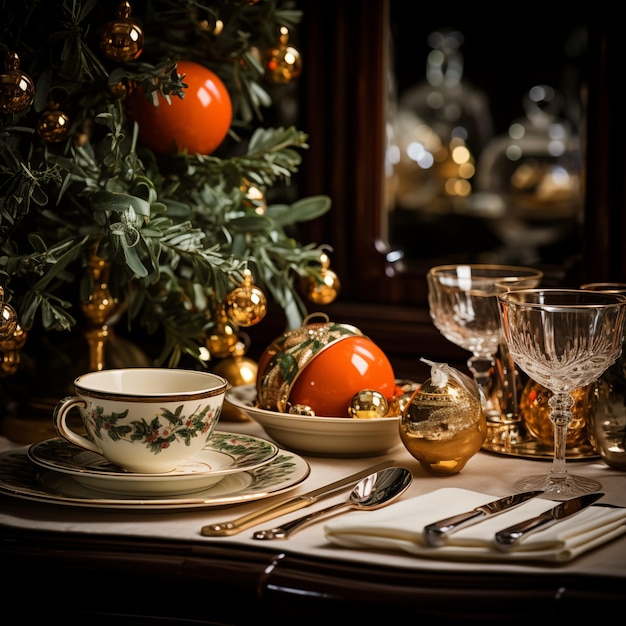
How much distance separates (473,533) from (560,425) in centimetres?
23

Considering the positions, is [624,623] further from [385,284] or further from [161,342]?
[161,342]

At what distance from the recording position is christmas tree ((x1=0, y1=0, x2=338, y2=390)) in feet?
3.27

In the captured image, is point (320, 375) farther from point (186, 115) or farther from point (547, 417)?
point (186, 115)

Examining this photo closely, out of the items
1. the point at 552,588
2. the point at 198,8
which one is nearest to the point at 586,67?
the point at 198,8

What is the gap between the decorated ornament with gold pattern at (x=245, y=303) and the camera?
1.10 m

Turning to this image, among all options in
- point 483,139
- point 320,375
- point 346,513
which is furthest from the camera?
point 483,139

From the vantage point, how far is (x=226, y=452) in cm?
93

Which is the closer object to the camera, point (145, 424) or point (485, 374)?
point (145, 424)

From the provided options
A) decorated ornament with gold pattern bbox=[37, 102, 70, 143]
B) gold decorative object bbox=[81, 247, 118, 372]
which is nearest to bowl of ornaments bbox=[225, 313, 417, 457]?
gold decorative object bbox=[81, 247, 118, 372]

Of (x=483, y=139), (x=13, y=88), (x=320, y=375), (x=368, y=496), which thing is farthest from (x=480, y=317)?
(x=483, y=139)

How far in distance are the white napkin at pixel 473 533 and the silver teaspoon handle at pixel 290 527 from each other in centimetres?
3

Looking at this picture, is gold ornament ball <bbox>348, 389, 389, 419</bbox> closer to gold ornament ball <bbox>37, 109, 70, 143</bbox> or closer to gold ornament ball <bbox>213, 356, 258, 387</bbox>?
gold ornament ball <bbox>213, 356, 258, 387</bbox>

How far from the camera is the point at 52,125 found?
1021 mm

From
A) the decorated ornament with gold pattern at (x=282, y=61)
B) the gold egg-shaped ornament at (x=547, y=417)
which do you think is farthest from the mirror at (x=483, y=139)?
the gold egg-shaped ornament at (x=547, y=417)
